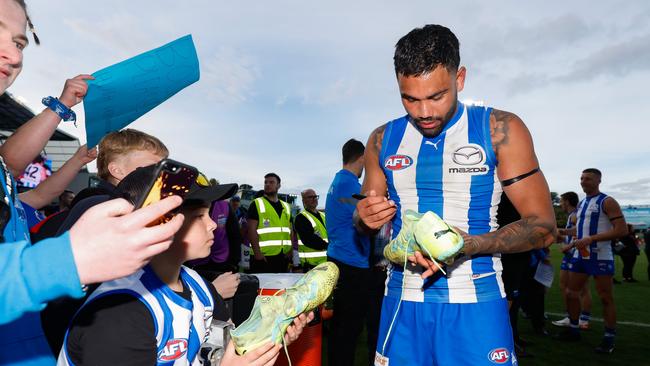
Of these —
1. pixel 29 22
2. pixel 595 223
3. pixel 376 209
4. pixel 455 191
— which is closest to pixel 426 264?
pixel 376 209

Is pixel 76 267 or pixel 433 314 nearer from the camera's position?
pixel 76 267

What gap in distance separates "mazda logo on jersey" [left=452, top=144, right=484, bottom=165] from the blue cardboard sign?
1563mm

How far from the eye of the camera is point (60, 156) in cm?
3722

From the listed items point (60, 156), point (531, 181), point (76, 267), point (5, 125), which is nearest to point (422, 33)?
point (531, 181)

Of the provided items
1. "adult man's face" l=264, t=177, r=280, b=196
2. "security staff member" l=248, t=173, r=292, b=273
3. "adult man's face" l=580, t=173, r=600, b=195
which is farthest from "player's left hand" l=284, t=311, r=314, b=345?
"adult man's face" l=580, t=173, r=600, b=195

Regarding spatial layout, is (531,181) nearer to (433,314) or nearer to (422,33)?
(433,314)

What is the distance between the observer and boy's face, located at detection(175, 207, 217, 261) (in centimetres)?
190

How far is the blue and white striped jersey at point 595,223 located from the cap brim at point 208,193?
6.50 metres

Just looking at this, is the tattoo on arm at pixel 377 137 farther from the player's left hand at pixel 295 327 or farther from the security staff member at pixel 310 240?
the security staff member at pixel 310 240

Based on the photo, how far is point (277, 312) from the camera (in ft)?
5.75

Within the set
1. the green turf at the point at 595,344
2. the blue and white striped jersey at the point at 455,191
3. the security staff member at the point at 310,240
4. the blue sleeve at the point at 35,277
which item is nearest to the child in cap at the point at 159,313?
the blue sleeve at the point at 35,277

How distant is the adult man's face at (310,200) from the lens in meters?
8.57

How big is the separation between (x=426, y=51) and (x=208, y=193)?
141cm

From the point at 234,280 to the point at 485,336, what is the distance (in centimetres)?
156
